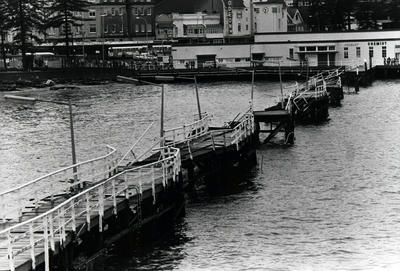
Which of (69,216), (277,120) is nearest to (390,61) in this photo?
(277,120)

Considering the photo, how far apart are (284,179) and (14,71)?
403ft

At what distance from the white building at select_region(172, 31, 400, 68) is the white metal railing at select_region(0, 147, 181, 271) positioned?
109396 mm

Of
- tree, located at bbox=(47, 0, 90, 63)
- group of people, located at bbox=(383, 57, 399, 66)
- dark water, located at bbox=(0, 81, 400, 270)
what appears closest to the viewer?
dark water, located at bbox=(0, 81, 400, 270)

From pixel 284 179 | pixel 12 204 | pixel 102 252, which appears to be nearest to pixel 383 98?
pixel 284 179

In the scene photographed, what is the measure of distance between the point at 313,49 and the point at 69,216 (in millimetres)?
126445

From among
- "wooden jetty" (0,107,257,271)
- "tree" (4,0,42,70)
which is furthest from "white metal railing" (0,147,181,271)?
"tree" (4,0,42,70)

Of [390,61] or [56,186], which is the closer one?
[56,186]

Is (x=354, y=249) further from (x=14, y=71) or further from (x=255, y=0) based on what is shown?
(x=255, y=0)

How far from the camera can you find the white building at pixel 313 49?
153 m

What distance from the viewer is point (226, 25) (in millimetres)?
186500

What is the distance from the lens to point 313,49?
156 m

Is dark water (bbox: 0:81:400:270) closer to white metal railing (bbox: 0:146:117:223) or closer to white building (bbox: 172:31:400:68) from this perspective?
white metal railing (bbox: 0:146:117:223)

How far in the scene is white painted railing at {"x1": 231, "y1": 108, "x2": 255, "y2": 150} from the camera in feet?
178

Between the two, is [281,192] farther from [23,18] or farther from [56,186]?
[23,18]
